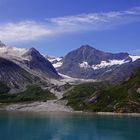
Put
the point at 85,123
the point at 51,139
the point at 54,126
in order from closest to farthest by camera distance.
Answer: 1. the point at 51,139
2. the point at 54,126
3. the point at 85,123

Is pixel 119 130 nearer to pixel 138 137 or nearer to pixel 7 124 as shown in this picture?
pixel 138 137

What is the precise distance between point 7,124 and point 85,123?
1480 inches

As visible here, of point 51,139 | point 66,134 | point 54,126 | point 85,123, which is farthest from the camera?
point 85,123

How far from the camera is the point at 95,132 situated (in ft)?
523

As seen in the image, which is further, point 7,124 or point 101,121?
point 101,121

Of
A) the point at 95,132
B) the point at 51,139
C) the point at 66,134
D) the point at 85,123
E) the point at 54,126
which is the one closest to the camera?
the point at 51,139

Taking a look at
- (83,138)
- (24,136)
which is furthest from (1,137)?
(83,138)

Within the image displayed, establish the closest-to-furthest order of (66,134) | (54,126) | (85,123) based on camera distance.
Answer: (66,134), (54,126), (85,123)

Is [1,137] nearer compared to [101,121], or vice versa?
[1,137]

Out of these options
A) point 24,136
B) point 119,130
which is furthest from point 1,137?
point 119,130

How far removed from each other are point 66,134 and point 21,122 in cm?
5031

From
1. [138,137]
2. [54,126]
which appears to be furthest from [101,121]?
[138,137]

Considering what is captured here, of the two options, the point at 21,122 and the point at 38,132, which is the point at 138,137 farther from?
the point at 21,122

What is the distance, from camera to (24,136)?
469 ft
